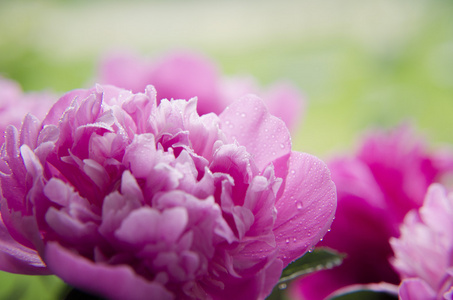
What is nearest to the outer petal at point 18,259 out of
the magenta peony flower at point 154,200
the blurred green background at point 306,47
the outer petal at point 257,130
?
→ the magenta peony flower at point 154,200

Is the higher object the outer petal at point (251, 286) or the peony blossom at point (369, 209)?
the outer petal at point (251, 286)

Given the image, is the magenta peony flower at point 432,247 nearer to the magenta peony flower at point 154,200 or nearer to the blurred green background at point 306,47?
the magenta peony flower at point 154,200

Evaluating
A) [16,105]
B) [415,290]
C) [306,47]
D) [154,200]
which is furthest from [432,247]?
[306,47]

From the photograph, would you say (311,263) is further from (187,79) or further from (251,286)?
(187,79)

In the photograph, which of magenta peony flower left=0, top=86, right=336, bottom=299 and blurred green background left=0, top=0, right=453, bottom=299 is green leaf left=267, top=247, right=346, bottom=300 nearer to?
magenta peony flower left=0, top=86, right=336, bottom=299

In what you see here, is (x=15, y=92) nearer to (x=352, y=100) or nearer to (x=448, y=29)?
(x=352, y=100)

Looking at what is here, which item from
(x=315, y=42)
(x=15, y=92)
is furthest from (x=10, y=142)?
(x=315, y=42)
